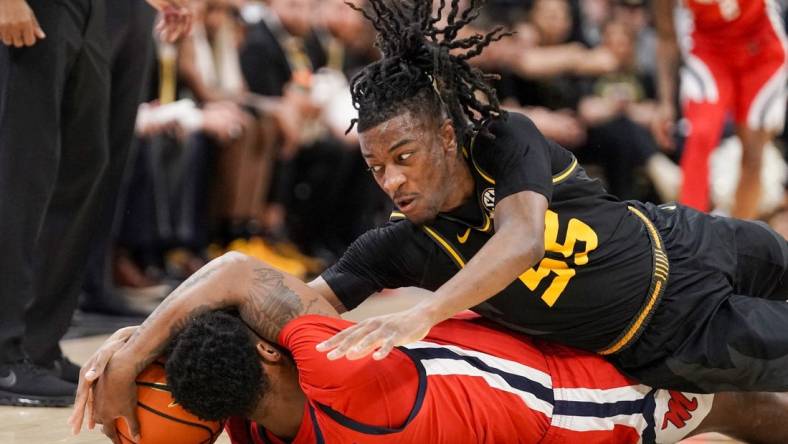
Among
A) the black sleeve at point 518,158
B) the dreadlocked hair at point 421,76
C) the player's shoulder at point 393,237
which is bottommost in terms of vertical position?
the player's shoulder at point 393,237

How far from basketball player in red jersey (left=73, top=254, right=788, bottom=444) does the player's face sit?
36cm

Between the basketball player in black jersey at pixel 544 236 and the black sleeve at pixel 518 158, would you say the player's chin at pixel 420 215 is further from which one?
the black sleeve at pixel 518 158

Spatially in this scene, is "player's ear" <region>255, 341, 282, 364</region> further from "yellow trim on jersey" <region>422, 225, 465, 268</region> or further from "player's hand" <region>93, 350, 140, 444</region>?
"yellow trim on jersey" <region>422, 225, 465, 268</region>

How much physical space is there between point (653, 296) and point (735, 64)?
156 inches

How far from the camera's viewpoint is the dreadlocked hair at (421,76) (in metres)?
3.08

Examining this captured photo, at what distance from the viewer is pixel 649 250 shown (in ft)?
10.7

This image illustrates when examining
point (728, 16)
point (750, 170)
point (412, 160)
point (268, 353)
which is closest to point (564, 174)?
point (412, 160)

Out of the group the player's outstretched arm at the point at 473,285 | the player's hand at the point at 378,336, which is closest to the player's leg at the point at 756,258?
the player's outstretched arm at the point at 473,285

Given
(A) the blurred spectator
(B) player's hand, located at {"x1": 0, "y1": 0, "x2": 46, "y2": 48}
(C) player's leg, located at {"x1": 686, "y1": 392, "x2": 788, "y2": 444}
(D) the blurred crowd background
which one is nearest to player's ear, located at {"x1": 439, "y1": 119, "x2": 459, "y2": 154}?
(C) player's leg, located at {"x1": 686, "y1": 392, "x2": 788, "y2": 444}

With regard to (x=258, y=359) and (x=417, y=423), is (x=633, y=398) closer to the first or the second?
(x=417, y=423)

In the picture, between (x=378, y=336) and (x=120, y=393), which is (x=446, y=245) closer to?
(x=378, y=336)

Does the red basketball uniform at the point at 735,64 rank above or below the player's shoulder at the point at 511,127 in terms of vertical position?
below

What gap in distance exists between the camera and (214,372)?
9.10 ft

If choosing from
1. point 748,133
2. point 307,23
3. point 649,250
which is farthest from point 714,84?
point 649,250
